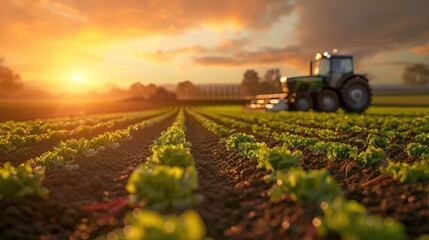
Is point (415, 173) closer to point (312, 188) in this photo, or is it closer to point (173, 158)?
point (312, 188)

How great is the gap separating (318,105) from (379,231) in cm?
2201

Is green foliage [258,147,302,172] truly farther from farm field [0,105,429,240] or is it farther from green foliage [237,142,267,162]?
green foliage [237,142,267,162]

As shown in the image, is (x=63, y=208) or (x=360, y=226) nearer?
(x=360, y=226)

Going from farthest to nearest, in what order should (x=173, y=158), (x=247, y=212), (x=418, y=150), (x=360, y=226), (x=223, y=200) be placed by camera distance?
1. (x=418, y=150)
2. (x=173, y=158)
3. (x=223, y=200)
4. (x=247, y=212)
5. (x=360, y=226)

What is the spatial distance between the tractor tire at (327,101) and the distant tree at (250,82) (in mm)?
88161

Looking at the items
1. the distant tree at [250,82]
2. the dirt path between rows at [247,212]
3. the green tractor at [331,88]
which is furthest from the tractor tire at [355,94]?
the distant tree at [250,82]

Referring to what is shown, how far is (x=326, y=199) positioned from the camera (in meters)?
3.79

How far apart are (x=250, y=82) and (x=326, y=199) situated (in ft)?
366

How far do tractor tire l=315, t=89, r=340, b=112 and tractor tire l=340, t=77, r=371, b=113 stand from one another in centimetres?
41

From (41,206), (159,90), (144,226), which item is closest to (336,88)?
(41,206)

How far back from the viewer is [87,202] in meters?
4.94

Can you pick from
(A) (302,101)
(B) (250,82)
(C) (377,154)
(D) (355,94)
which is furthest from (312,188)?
(B) (250,82)

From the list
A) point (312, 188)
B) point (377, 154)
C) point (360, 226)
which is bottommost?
point (377, 154)

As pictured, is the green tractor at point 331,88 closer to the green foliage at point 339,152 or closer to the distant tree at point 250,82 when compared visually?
the green foliage at point 339,152
